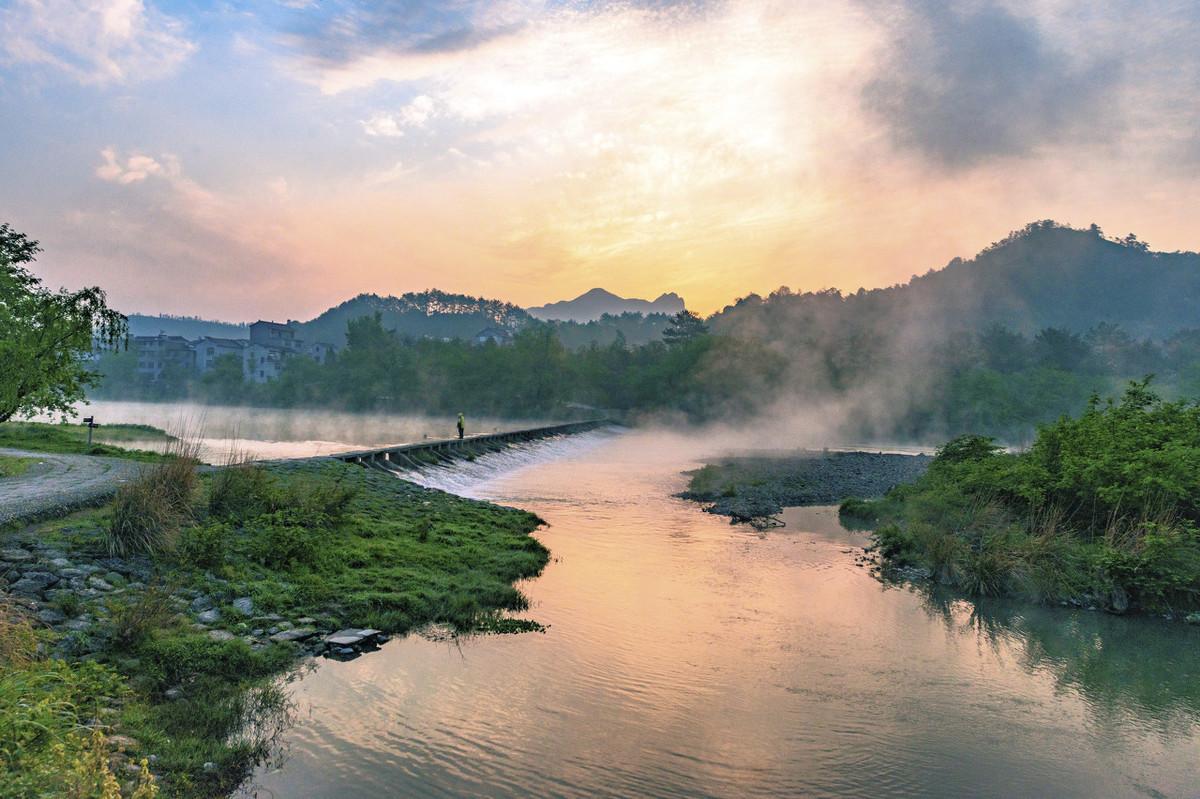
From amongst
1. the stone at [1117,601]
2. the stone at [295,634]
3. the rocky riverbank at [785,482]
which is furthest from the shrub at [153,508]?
the stone at [1117,601]

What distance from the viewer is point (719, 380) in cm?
10000

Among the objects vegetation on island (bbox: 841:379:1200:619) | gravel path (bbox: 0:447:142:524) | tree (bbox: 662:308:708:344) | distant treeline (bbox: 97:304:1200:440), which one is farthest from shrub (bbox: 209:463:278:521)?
tree (bbox: 662:308:708:344)

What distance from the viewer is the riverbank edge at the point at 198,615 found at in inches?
279

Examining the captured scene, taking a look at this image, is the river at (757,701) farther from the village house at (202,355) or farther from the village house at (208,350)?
the village house at (208,350)

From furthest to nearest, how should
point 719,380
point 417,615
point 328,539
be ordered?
point 719,380, point 328,539, point 417,615

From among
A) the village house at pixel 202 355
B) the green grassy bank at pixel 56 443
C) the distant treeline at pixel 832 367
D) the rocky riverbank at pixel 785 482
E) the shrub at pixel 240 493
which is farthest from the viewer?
the village house at pixel 202 355

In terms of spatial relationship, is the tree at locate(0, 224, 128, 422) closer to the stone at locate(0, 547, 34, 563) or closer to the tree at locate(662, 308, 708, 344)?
the stone at locate(0, 547, 34, 563)

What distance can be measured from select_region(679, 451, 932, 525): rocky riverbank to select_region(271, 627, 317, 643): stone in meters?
16.3

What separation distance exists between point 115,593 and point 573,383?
349 feet

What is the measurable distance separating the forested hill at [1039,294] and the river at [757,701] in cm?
14451

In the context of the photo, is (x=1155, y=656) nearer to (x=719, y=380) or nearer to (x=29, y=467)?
(x=29, y=467)

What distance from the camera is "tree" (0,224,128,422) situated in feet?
48.7

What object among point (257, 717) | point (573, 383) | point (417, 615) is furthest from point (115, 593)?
point (573, 383)

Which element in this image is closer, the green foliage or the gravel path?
the gravel path
